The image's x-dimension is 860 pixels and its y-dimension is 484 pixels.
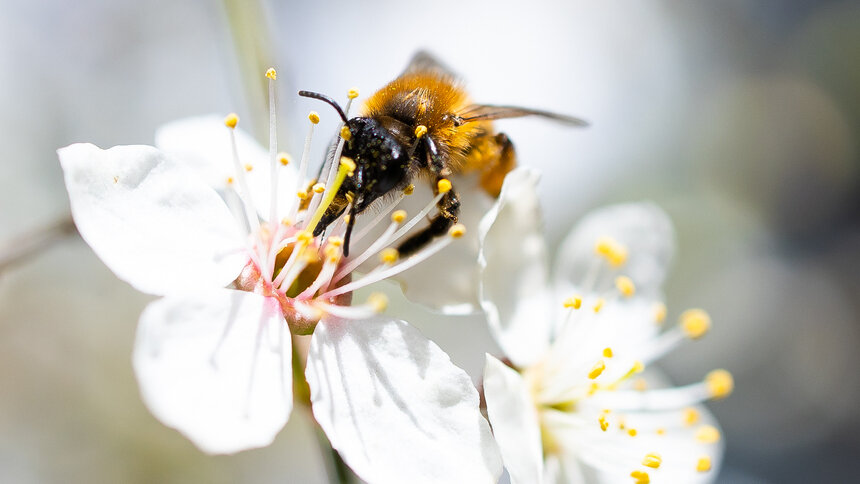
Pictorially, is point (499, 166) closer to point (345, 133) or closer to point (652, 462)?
point (345, 133)

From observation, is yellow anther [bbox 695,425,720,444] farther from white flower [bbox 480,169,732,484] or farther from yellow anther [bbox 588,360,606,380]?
yellow anther [bbox 588,360,606,380]

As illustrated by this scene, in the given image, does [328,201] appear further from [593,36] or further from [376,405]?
[593,36]

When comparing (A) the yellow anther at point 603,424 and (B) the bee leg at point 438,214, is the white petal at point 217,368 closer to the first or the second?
(B) the bee leg at point 438,214

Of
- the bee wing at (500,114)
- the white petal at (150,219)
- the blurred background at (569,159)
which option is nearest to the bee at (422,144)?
the bee wing at (500,114)

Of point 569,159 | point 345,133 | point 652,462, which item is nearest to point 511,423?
point 652,462

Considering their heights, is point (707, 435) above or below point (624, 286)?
below

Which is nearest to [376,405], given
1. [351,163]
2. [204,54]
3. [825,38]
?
[351,163]

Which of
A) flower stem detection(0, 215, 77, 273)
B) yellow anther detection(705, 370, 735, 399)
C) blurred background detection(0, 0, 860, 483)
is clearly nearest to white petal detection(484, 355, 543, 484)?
yellow anther detection(705, 370, 735, 399)
